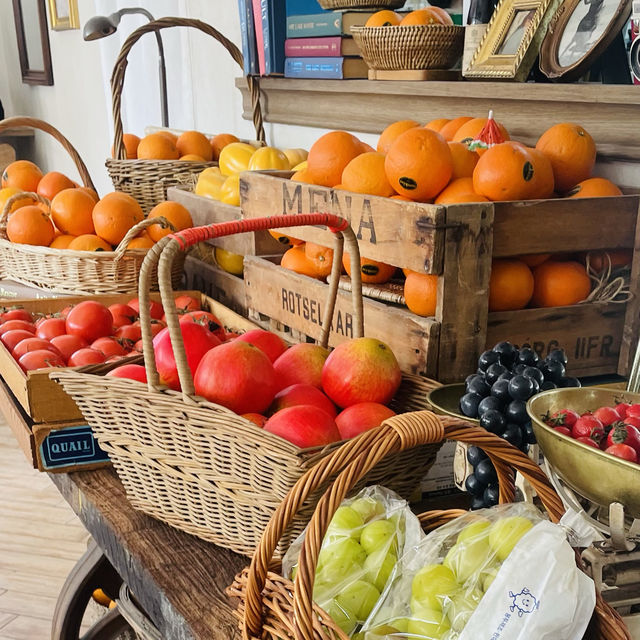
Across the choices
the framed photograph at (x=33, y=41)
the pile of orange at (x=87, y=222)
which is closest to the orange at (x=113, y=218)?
the pile of orange at (x=87, y=222)

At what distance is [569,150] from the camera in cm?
116

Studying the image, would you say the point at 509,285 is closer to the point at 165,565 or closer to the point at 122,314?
the point at 165,565

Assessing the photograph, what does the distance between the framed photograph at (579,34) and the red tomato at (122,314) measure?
871 mm

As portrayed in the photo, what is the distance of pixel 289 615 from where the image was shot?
592 millimetres

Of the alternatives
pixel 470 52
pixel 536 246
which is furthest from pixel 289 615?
pixel 470 52

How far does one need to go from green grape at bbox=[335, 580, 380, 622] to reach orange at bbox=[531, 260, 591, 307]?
2.04ft

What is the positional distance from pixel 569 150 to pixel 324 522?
0.80 metres

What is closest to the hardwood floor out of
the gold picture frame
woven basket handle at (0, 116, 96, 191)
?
woven basket handle at (0, 116, 96, 191)

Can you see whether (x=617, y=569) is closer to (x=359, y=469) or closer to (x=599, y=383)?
(x=359, y=469)

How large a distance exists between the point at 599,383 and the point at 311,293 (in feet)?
1.52

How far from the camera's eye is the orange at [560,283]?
3.63 ft

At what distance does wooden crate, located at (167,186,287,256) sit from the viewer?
1521 mm

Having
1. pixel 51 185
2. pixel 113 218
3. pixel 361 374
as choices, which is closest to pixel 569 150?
pixel 361 374

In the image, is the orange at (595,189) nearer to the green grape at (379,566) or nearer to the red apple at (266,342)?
the red apple at (266,342)
